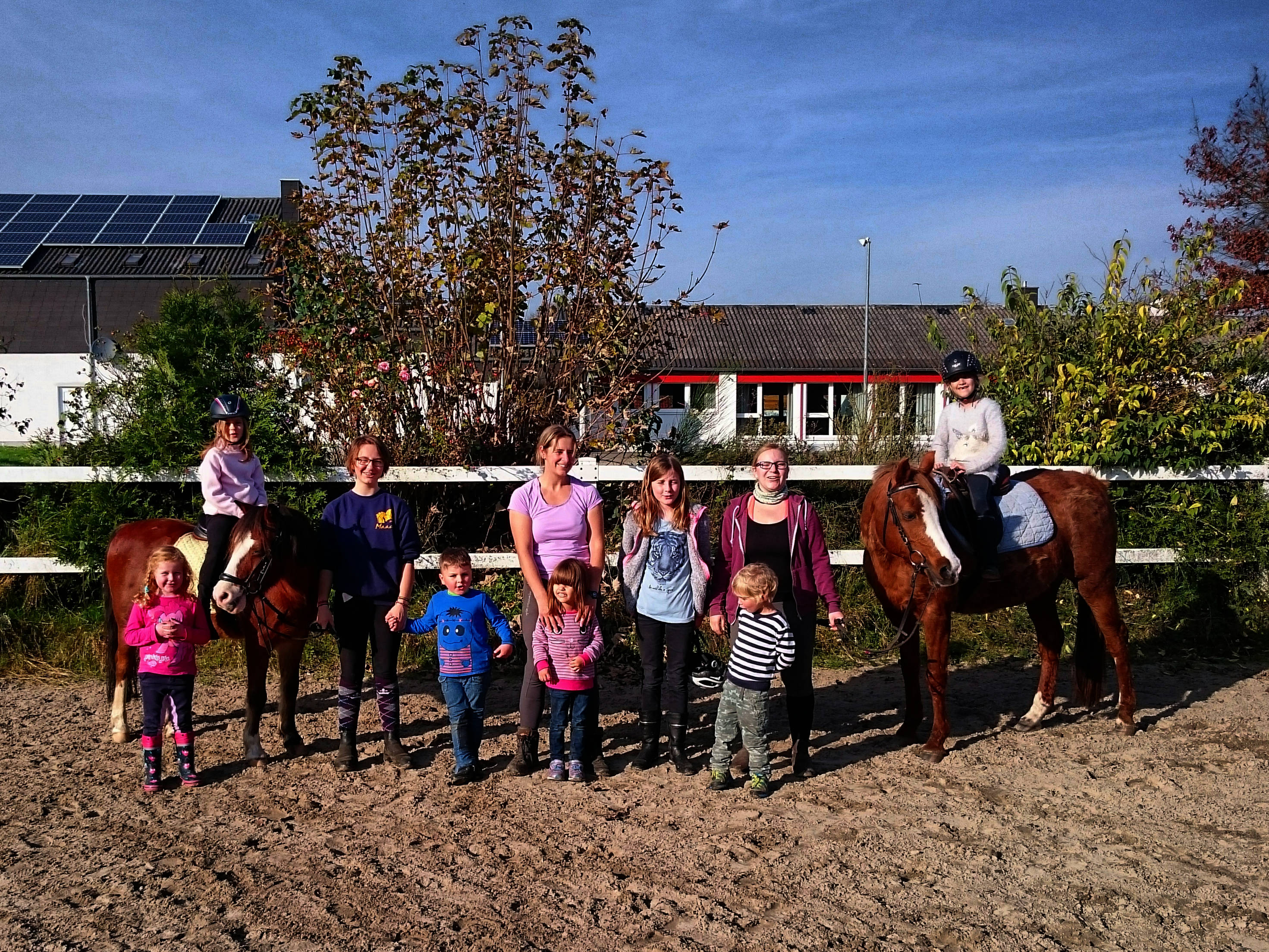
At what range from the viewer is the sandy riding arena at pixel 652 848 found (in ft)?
11.0

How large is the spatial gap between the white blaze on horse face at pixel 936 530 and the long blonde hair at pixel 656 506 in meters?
1.26

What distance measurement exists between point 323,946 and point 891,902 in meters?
2.02

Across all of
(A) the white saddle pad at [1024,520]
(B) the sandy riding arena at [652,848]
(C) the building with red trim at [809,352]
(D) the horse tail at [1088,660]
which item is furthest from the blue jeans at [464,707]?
(C) the building with red trim at [809,352]

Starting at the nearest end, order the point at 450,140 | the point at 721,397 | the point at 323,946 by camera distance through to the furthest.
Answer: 1. the point at 323,946
2. the point at 450,140
3. the point at 721,397

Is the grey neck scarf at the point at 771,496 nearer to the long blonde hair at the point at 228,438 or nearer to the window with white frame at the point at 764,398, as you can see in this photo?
the long blonde hair at the point at 228,438

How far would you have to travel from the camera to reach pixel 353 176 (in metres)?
7.63

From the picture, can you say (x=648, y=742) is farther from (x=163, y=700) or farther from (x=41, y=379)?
(x=41, y=379)

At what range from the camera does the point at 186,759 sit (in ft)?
15.9

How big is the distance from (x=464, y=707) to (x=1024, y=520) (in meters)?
3.51

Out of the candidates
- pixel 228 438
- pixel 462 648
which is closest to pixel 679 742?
pixel 462 648

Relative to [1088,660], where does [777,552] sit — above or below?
above

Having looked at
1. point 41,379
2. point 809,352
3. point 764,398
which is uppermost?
point 809,352

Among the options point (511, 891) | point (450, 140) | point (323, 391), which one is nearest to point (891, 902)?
point (511, 891)

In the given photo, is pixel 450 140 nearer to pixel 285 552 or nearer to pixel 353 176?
pixel 353 176
